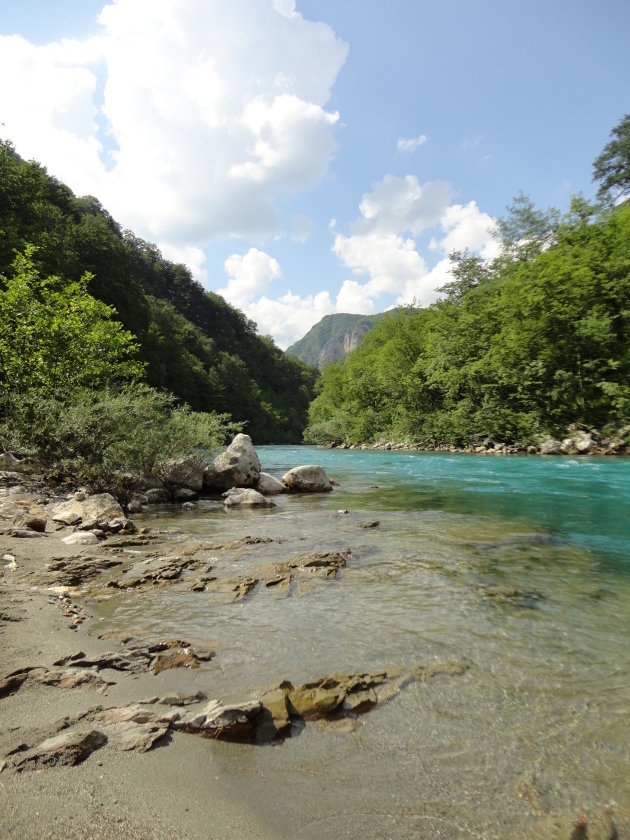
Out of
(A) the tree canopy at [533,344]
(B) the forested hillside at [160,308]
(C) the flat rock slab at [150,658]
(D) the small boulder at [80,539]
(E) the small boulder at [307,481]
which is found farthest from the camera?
(B) the forested hillside at [160,308]

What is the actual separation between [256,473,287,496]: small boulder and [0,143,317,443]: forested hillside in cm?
522

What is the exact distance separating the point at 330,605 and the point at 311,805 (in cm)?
286

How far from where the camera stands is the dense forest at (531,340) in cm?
2870

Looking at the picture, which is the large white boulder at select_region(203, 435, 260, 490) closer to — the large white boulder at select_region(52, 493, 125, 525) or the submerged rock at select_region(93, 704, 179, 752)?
the large white boulder at select_region(52, 493, 125, 525)

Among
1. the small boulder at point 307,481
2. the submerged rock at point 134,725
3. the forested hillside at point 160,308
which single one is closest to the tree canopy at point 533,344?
the small boulder at point 307,481

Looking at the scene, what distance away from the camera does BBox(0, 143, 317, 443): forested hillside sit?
30984mm

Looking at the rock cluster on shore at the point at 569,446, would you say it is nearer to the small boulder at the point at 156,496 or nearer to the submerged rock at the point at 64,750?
the small boulder at the point at 156,496

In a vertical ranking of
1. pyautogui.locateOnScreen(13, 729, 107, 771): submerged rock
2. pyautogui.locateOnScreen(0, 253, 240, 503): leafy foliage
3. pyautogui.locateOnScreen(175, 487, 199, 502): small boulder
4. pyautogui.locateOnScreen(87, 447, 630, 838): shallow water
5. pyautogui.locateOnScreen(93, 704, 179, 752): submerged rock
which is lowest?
pyautogui.locateOnScreen(175, 487, 199, 502): small boulder

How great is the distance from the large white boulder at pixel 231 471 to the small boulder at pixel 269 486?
0.67 ft

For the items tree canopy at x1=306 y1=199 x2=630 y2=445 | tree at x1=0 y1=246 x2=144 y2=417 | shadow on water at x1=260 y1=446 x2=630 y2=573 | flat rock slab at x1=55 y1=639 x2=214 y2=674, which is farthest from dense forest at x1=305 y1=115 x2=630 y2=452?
flat rock slab at x1=55 y1=639 x2=214 y2=674

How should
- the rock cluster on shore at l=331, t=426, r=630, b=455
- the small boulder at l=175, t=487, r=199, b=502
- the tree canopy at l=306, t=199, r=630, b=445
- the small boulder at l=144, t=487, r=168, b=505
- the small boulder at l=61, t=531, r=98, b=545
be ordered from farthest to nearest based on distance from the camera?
1. the tree canopy at l=306, t=199, r=630, b=445
2. the rock cluster on shore at l=331, t=426, r=630, b=455
3. the small boulder at l=175, t=487, r=199, b=502
4. the small boulder at l=144, t=487, r=168, b=505
5. the small boulder at l=61, t=531, r=98, b=545

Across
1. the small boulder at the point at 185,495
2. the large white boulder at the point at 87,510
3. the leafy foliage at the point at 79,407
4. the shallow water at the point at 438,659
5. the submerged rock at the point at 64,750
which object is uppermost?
the leafy foliage at the point at 79,407

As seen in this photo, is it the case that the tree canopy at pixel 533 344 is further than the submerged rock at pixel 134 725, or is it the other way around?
the tree canopy at pixel 533 344

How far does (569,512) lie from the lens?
34.1 ft
